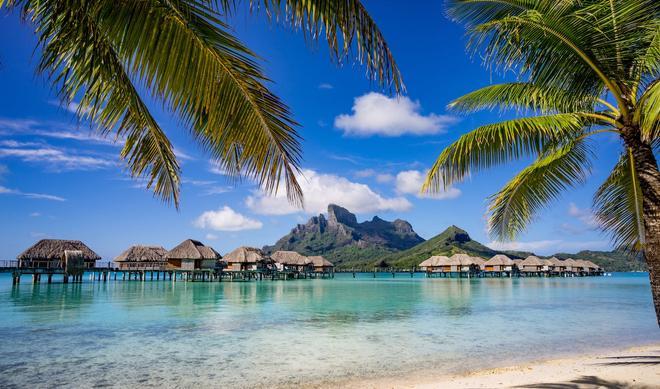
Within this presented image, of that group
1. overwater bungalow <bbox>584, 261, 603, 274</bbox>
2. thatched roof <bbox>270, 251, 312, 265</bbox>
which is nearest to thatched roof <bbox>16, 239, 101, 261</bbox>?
thatched roof <bbox>270, 251, 312, 265</bbox>

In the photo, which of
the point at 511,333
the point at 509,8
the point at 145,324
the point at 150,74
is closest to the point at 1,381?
the point at 145,324

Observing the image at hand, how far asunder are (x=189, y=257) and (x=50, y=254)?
40.7 ft

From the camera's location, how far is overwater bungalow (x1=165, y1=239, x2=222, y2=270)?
44562 mm

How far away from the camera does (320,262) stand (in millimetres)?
64625

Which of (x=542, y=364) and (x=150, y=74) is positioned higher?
(x=150, y=74)

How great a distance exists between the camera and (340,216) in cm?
16975

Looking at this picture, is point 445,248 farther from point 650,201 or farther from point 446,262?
point 650,201

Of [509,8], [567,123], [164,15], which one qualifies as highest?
[509,8]

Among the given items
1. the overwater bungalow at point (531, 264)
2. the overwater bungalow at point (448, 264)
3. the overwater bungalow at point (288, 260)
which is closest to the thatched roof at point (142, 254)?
the overwater bungalow at point (288, 260)

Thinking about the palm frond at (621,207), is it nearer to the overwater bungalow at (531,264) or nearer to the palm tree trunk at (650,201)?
the palm tree trunk at (650,201)

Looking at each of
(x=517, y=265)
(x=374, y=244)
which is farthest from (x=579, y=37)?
(x=374, y=244)

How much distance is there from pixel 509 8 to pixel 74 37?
4.01 meters

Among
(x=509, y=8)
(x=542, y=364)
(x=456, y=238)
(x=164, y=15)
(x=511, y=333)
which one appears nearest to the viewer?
(x=164, y=15)

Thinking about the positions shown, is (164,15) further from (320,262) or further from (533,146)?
(320,262)
